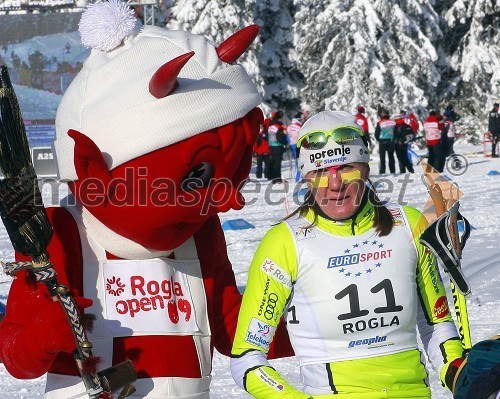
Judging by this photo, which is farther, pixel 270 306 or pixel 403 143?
pixel 403 143

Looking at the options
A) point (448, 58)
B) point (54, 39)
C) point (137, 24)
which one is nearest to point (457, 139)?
point (448, 58)

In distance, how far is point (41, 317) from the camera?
9.25 feet

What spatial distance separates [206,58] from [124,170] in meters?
0.51

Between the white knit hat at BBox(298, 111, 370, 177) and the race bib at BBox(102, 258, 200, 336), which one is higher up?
the white knit hat at BBox(298, 111, 370, 177)

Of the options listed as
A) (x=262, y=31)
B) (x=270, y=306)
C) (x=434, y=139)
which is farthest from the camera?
(x=262, y=31)

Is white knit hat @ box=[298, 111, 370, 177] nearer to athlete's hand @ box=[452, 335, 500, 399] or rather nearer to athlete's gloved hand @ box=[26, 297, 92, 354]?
athlete's hand @ box=[452, 335, 500, 399]

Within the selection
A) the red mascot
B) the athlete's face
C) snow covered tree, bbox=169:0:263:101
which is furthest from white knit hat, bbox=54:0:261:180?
snow covered tree, bbox=169:0:263:101

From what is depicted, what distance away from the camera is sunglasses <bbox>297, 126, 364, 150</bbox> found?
3068 millimetres

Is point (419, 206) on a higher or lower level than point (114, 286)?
lower

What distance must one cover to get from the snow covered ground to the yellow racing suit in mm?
2157

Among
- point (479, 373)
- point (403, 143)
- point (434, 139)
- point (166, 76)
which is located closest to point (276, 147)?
point (403, 143)

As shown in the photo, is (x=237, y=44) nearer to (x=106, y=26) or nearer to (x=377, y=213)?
(x=106, y=26)

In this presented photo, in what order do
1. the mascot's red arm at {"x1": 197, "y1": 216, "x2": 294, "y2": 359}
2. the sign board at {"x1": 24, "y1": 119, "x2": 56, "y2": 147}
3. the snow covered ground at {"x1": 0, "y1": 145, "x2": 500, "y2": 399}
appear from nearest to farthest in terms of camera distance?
1. the mascot's red arm at {"x1": 197, "y1": 216, "x2": 294, "y2": 359}
2. the snow covered ground at {"x1": 0, "y1": 145, "x2": 500, "y2": 399}
3. the sign board at {"x1": 24, "y1": 119, "x2": 56, "y2": 147}

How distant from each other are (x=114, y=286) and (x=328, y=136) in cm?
92
